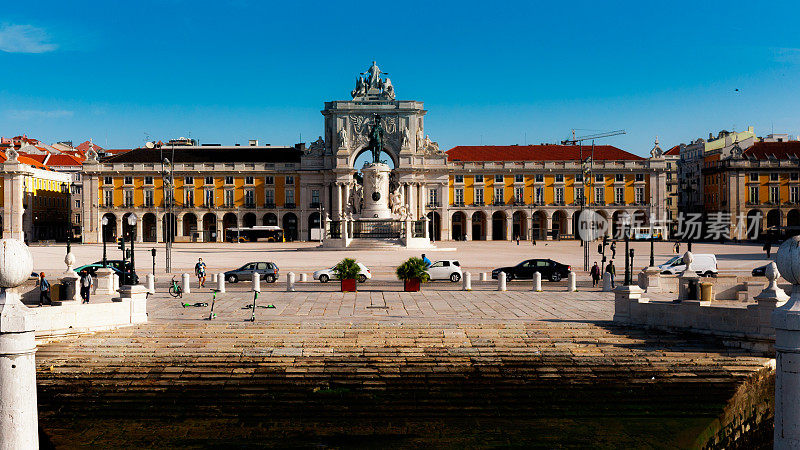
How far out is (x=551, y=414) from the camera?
1358 cm

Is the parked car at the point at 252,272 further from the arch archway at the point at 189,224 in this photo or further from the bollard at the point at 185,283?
the arch archway at the point at 189,224

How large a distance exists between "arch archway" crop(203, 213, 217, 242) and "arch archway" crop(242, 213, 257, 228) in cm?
411

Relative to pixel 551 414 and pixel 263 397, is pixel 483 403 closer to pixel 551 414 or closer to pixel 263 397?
pixel 551 414

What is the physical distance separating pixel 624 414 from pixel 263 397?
702cm

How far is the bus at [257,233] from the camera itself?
3868 inches

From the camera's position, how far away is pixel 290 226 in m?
103

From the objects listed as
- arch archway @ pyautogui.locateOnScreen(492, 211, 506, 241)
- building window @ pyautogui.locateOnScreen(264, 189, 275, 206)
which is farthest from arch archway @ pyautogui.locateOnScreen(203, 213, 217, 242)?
arch archway @ pyautogui.locateOnScreen(492, 211, 506, 241)

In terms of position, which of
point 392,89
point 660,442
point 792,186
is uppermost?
point 392,89

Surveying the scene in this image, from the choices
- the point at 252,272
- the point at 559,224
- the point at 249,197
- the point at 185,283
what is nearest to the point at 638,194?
the point at 559,224

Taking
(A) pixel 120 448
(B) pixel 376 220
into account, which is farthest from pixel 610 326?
(B) pixel 376 220

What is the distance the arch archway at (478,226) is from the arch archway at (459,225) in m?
1.79

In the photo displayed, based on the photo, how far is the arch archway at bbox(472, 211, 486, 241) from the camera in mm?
101500

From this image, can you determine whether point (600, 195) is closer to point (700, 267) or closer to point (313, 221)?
point (313, 221)

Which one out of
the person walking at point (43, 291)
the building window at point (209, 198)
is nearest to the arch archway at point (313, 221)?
the building window at point (209, 198)
